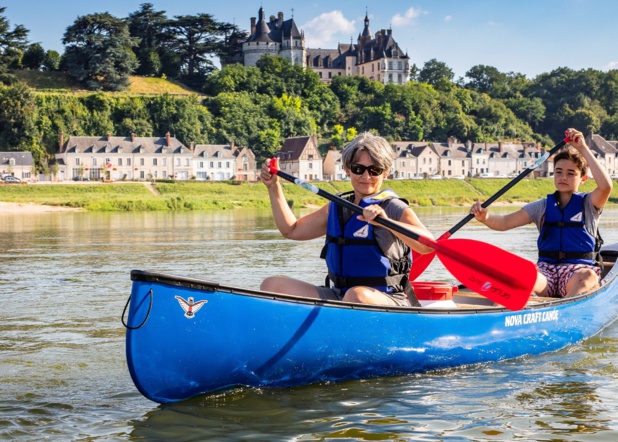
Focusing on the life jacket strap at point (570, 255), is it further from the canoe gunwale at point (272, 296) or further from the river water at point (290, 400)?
the canoe gunwale at point (272, 296)

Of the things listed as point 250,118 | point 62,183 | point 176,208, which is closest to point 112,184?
point 62,183

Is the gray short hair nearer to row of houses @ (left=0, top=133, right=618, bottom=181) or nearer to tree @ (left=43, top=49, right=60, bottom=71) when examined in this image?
row of houses @ (left=0, top=133, right=618, bottom=181)

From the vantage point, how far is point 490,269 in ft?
20.8

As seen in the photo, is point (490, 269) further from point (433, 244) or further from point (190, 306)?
point (190, 306)

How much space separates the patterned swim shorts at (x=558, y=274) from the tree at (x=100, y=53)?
85.8 meters

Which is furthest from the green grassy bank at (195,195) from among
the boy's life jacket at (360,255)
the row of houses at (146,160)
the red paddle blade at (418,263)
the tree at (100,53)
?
the boy's life jacket at (360,255)

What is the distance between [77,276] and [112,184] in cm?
4572

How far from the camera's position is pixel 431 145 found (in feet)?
309

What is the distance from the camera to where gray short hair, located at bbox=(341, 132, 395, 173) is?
5867 mm

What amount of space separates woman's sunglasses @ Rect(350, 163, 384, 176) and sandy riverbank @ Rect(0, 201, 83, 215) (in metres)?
41.5

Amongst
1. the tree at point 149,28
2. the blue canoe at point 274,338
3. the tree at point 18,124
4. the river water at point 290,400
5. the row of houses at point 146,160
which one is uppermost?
the tree at point 149,28

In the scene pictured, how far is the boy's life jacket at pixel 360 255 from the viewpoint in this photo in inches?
241

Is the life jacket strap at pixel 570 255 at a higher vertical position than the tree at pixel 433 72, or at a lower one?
lower

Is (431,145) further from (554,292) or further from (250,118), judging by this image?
(554,292)
